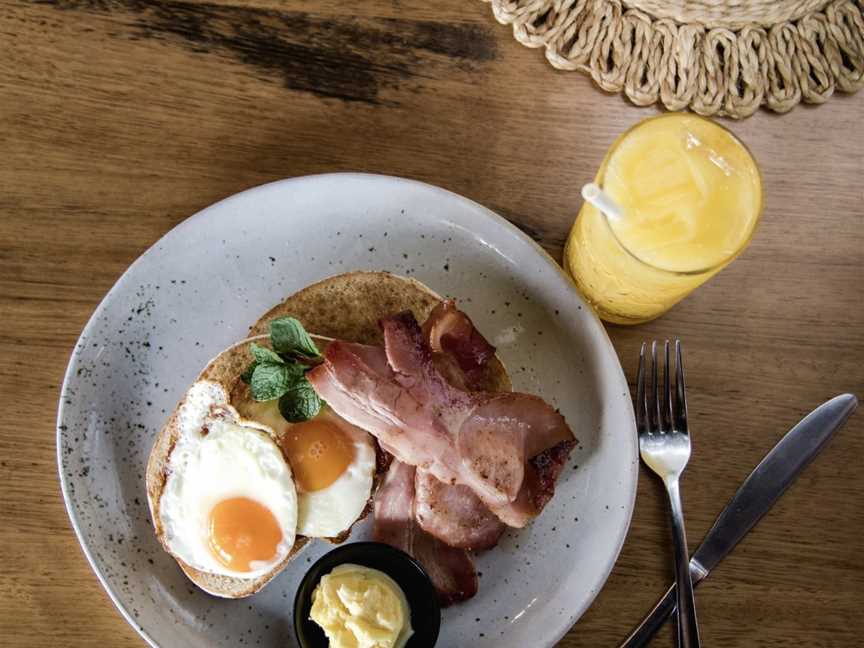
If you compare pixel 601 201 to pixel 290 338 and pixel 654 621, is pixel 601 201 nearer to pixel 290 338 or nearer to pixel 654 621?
pixel 290 338

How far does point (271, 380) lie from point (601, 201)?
76cm

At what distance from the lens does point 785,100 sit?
2088 millimetres

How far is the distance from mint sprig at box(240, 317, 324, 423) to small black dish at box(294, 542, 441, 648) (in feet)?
1.01

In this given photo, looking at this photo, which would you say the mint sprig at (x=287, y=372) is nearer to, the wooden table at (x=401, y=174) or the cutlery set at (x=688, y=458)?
the wooden table at (x=401, y=174)

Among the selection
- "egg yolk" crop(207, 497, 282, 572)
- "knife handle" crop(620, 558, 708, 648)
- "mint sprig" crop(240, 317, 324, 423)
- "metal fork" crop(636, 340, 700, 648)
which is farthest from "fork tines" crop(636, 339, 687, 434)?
"egg yolk" crop(207, 497, 282, 572)

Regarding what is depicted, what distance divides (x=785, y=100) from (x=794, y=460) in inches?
34.1

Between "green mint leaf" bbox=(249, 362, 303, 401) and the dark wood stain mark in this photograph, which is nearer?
"green mint leaf" bbox=(249, 362, 303, 401)

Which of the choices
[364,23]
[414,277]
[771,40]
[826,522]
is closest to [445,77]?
[364,23]

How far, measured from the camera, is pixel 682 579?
6.36ft

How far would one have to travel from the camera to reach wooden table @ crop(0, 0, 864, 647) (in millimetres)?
2033

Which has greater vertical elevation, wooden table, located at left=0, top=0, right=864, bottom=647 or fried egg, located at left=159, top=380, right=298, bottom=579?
wooden table, located at left=0, top=0, right=864, bottom=647

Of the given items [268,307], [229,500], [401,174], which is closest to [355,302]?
[268,307]

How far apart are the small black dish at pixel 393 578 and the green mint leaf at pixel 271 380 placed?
1.20 ft

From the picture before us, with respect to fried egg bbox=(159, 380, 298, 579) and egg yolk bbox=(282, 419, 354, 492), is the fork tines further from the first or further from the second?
fried egg bbox=(159, 380, 298, 579)
